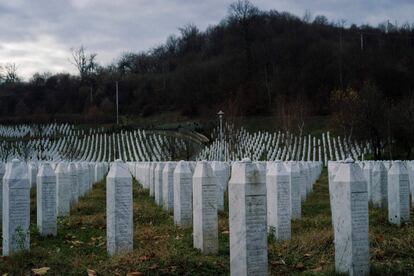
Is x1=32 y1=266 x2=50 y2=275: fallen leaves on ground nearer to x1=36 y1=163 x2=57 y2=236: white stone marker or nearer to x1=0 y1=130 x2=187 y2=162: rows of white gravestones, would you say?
x1=36 y1=163 x2=57 y2=236: white stone marker

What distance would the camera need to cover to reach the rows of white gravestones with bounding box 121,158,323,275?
19.0ft

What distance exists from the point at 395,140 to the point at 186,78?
5243 cm

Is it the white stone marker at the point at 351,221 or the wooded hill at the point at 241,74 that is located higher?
the wooded hill at the point at 241,74

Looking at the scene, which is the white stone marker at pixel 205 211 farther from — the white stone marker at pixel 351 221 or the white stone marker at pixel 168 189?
the white stone marker at pixel 168 189

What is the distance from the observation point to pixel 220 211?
40.8 ft

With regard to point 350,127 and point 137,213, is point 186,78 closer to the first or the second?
point 350,127

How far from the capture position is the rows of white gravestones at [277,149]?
40.8 metres

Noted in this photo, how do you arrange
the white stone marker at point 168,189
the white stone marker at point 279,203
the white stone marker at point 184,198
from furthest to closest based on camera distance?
1. the white stone marker at point 168,189
2. the white stone marker at point 184,198
3. the white stone marker at point 279,203

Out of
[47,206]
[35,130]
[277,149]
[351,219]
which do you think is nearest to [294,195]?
[47,206]

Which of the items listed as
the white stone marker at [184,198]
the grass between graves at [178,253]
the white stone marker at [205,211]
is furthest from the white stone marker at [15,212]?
the white stone marker at [184,198]

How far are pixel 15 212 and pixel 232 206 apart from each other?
3645 mm

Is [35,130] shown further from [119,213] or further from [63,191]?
[119,213]

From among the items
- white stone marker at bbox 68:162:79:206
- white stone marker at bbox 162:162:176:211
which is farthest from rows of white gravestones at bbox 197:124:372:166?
white stone marker at bbox 162:162:176:211

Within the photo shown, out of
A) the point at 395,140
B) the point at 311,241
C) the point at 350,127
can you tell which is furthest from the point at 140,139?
the point at 311,241
